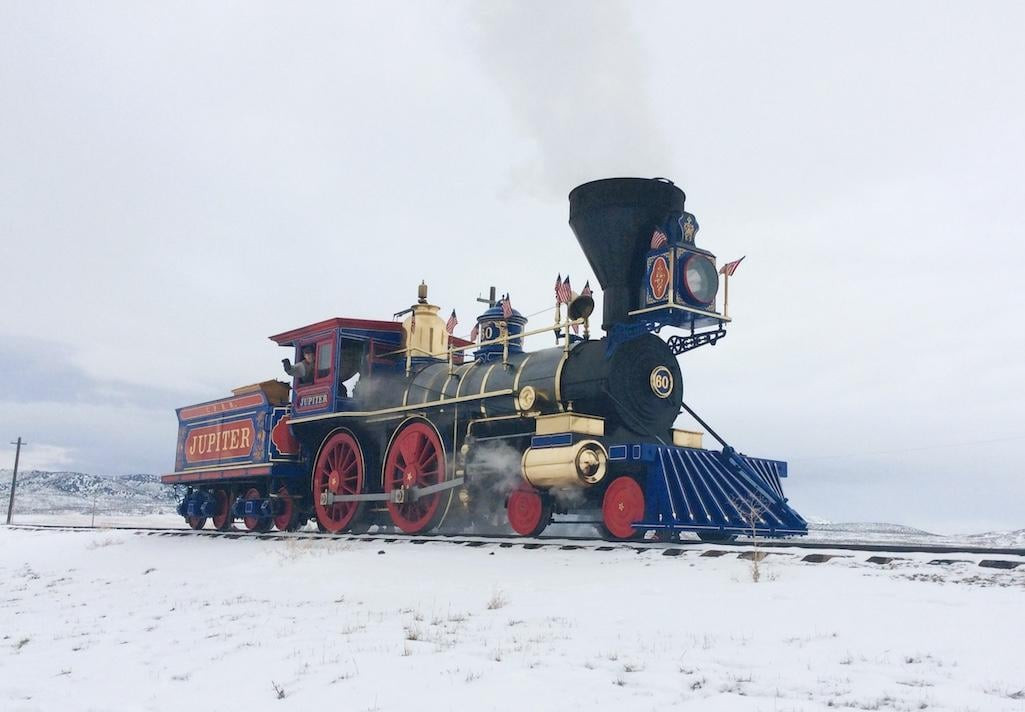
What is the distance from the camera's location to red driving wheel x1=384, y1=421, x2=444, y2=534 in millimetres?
12984

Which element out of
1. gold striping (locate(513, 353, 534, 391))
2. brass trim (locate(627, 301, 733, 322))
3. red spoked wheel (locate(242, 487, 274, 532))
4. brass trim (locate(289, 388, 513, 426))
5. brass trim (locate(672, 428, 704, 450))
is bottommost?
red spoked wheel (locate(242, 487, 274, 532))

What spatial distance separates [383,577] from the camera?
8.41m

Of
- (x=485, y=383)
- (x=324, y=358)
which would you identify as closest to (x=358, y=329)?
(x=324, y=358)

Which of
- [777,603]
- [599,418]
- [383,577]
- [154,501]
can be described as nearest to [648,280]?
[599,418]

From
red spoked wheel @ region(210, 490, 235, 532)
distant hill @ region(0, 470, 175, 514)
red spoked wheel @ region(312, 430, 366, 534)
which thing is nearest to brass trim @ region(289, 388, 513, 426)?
red spoked wheel @ region(312, 430, 366, 534)

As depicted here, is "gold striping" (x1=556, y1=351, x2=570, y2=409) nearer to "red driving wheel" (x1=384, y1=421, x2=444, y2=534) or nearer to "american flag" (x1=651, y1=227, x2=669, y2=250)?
"american flag" (x1=651, y1=227, x2=669, y2=250)

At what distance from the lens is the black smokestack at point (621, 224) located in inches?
434

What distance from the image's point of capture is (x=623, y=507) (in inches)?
400

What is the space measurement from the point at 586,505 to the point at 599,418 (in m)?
1.24

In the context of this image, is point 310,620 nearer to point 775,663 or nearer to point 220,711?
point 220,711

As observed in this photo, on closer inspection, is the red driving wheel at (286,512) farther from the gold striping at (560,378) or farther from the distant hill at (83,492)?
the distant hill at (83,492)

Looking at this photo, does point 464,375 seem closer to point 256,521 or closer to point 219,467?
point 256,521

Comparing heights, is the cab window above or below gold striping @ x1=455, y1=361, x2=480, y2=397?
above

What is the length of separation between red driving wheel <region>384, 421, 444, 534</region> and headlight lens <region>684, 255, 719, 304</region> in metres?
4.45
